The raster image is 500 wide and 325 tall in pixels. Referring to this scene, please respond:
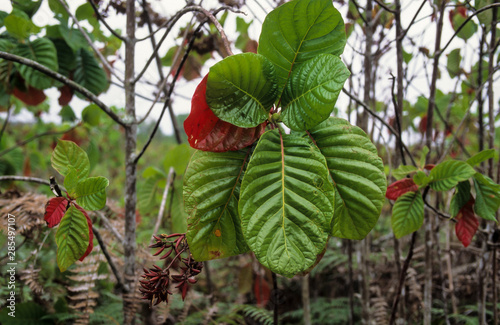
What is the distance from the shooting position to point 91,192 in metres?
0.57

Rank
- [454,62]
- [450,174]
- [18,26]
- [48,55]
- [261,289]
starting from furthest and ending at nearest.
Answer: [261,289] → [454,62] → [48,55] → [18,26] → [450,174]

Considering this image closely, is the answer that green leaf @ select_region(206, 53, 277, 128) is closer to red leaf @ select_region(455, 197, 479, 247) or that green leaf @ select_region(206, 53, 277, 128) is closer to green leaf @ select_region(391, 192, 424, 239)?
green leaf @ select_region(391, 192, 424, 239)

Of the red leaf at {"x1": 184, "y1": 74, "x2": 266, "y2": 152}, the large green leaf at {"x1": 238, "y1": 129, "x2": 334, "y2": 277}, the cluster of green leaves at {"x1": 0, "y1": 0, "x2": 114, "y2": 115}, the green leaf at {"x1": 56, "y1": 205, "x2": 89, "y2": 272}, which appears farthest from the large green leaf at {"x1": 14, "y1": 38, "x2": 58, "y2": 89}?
the large green leaf at {"x1": 238, "y1": 129, "x2": 334, "y2": 277}

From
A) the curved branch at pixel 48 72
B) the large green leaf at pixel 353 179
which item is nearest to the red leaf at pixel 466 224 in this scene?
the large green leaf at pixel 353 179

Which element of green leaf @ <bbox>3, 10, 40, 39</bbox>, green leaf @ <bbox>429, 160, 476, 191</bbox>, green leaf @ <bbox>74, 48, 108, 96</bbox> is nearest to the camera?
green leaf @ <bbox>429, 160, 476, 191</bbox>

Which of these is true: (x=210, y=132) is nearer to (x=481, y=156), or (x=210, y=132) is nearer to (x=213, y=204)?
(x=213, y=204)

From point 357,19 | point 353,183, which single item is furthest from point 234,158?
point 357,19

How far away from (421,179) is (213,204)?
507 mm

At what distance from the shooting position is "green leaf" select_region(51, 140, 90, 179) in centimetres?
60

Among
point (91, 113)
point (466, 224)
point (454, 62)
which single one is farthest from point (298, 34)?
point (454, 62)

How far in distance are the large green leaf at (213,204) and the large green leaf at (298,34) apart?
0.48 ft

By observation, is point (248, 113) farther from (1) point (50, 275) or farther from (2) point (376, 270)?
→ (2) point (376, 270)

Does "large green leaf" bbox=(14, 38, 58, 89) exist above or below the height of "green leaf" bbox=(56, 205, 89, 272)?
above

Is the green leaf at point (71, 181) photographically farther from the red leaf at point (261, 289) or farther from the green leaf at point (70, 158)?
the red leaf at point (261, 289)
